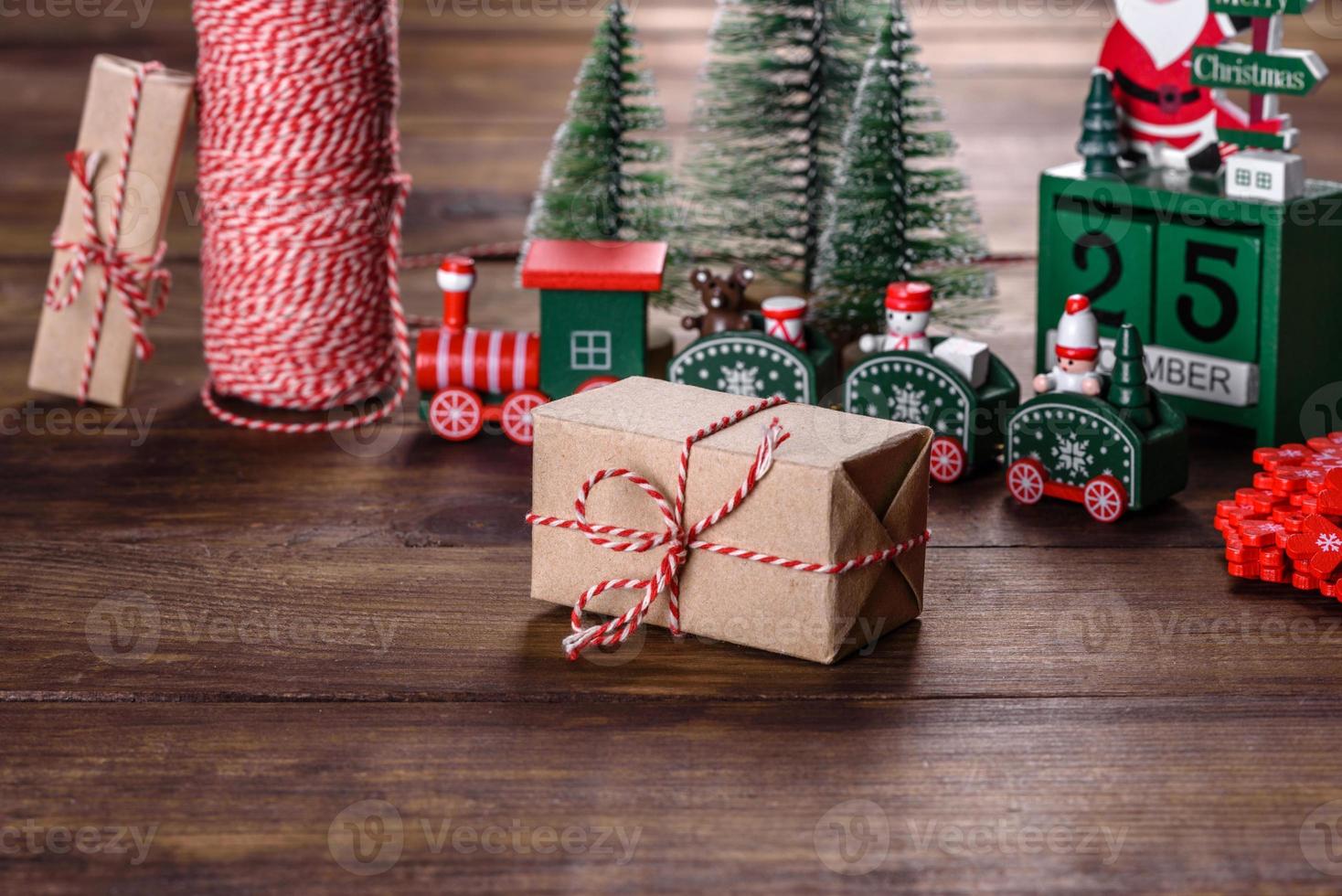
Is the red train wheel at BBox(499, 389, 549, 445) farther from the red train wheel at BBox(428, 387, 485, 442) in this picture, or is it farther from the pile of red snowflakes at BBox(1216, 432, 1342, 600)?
the pile of red snowflakes at BBox(1216, 432, 1342, 600)

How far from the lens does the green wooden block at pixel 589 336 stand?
1.66m

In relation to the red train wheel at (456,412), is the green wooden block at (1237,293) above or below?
above

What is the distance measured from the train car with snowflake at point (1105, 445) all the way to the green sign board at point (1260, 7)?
357 millimetres

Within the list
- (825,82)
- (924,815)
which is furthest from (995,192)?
(924,815)

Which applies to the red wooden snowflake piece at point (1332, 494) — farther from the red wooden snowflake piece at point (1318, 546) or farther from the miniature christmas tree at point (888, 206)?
the miniature christmas tree at point (888, 206)

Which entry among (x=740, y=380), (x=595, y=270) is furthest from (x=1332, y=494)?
(x=595, y=270)

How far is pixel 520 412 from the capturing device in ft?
5.58

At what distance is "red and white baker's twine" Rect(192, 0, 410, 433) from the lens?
5.52 ft

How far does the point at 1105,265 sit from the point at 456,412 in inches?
27.1

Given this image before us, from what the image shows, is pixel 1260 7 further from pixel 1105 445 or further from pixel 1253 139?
pixel 1105 445

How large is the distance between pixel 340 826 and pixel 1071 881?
446 millimetres

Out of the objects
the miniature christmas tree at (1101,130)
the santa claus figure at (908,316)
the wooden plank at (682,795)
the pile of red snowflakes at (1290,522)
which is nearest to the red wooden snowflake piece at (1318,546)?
the pile of red snowflakes at (1290,522)

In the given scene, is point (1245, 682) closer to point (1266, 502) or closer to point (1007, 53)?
point (1266, 502)

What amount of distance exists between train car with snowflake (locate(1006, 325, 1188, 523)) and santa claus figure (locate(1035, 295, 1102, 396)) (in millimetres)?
20
